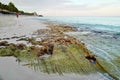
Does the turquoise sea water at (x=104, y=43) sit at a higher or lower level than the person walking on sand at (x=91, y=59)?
lower

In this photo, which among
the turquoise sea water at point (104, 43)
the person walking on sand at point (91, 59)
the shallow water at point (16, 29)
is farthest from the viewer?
the shallow water at point (16, 29)

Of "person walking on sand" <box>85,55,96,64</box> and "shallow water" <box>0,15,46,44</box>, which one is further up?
"person walking on sand" <box>85,55,96,64</box>

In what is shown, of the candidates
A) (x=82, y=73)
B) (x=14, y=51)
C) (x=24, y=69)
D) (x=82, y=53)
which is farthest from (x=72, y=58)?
(x=14, y=51)

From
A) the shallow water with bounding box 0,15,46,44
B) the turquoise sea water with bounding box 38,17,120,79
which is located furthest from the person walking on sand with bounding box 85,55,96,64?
the shallow water with bounding box 0,15,46,44

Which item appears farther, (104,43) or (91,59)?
(104,43)

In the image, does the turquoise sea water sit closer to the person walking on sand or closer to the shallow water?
the person walking on sand

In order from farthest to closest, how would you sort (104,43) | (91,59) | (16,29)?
(16,29) < (104,43) < (91,59)

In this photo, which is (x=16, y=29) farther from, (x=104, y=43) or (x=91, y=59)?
(x=91, y=59)

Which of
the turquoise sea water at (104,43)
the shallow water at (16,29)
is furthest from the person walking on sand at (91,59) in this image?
the shallow water at (16,29)

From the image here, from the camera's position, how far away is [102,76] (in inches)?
283

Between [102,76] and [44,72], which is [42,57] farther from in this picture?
[102,76]

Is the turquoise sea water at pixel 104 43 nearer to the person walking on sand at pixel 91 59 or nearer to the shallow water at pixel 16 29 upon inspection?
the person walking on sand at pixel 91 59

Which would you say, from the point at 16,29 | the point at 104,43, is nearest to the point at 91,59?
the point at 104,43

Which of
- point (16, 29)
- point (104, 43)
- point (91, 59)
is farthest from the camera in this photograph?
point (16, 29)
